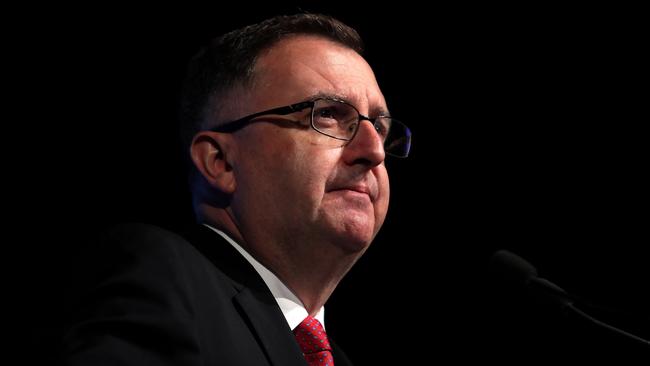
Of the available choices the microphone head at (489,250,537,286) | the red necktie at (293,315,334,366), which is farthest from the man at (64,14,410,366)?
the microphone head at (489,250,537,286)

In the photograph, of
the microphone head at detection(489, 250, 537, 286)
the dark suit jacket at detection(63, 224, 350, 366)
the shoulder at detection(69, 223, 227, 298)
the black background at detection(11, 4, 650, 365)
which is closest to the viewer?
the dark suit jacket at detection(63, 224, 350, 366)

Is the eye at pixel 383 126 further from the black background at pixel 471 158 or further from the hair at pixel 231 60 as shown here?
the black background at pixel 471 158

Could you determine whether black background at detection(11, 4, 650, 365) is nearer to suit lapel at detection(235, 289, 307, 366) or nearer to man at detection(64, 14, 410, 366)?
man at detection(64, 14, 410, 366)

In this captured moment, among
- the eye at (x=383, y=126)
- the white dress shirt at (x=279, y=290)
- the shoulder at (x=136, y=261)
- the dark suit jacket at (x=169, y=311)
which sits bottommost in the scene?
the white dress shirt at (x=279, y=290)

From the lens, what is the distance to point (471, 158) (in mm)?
2902

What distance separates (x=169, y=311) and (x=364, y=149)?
2.79 feet

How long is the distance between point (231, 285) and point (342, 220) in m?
0.40

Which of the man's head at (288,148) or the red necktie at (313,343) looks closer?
the red necktie at (313,343)

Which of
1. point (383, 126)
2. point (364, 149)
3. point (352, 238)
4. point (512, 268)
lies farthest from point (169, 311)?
point (383, 126)

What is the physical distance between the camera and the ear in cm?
175

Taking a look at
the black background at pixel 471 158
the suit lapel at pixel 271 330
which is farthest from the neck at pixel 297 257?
the black background at pixel 471 158

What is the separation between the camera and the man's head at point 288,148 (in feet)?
5.38

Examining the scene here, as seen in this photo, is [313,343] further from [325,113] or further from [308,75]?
[308,75]

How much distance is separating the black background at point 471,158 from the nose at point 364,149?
895 mm
